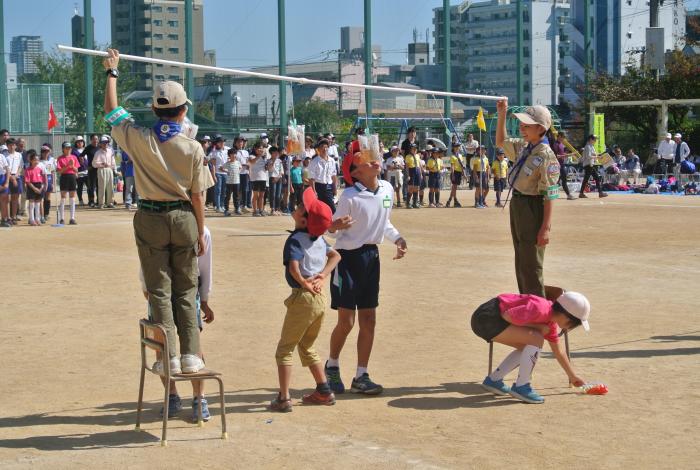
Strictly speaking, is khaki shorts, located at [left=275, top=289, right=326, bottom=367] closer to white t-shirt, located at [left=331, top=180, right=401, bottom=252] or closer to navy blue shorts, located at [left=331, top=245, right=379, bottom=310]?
navy blue shorts, located at [left=331, top=245, right=379, bottom=310]

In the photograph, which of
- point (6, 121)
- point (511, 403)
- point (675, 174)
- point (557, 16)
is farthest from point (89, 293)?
point (557, 16)

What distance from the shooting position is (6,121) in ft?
121

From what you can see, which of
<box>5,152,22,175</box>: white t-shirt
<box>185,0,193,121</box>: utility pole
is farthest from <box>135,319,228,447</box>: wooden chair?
<box>185,0,193,121</box>: utility pole

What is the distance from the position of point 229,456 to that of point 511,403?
234cm

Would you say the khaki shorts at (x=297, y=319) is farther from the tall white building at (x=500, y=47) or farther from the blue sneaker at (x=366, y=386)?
the tall white building at (x=500, y=47)

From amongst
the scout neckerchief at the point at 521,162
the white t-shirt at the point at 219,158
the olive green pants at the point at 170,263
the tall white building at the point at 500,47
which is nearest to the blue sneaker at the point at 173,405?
the olive green pants at the point at 170,263

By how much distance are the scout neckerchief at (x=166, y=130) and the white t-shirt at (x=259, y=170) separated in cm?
2067

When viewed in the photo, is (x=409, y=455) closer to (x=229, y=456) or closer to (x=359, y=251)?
(x=229, y=456)

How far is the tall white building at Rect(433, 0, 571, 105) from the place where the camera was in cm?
15459

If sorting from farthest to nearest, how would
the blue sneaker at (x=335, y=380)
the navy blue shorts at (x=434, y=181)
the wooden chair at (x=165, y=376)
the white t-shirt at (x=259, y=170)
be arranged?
the navy blue shorts at (x=434, y=181) < the white t-shirt at (x=259, y=170) < the blue sneaker at (x=335, y=380) < the wooden chair at (x=165, y=376)

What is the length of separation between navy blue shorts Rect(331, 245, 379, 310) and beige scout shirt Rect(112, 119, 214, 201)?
1484 millimetres

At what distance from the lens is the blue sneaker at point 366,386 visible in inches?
315

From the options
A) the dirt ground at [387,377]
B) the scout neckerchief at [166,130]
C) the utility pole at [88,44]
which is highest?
the utility pole at [88,44]

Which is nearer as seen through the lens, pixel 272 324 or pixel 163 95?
pixel 163 95
